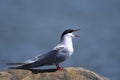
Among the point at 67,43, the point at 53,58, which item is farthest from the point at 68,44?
the point at 53,58

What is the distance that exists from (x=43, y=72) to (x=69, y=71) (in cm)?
74

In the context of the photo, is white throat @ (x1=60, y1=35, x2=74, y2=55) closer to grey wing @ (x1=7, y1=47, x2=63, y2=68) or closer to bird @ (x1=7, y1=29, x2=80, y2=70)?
bird @ (x1=7, y1=29, x2=80, y2=70)

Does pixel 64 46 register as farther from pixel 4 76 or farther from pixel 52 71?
pixel 4 76

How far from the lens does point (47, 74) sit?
9602 mm

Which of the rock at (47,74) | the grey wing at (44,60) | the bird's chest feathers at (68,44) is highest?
the bird's chest feathers at (68,44)

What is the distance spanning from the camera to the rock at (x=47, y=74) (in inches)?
376

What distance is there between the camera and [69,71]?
32.8 feet

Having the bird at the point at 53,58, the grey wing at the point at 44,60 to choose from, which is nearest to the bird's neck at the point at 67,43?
the bird at the point at 53,58

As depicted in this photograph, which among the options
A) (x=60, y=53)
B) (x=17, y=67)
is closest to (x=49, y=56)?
(x=60, y=53)

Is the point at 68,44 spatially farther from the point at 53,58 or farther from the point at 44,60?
the point at 44,60

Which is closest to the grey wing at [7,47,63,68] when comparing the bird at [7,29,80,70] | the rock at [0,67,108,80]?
the bird at [7,29,80,70]

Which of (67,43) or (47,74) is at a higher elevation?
(67,43)

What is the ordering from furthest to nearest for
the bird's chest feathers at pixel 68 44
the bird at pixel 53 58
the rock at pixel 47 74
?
1. the bird's chest feathers at pixel 68 44
2. the bird at pixel 53 58
3. the rock at pixel 47 74

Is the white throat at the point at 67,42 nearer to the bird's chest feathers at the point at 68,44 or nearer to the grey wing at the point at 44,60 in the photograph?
the bird's chest feathers at the point at 68,44
